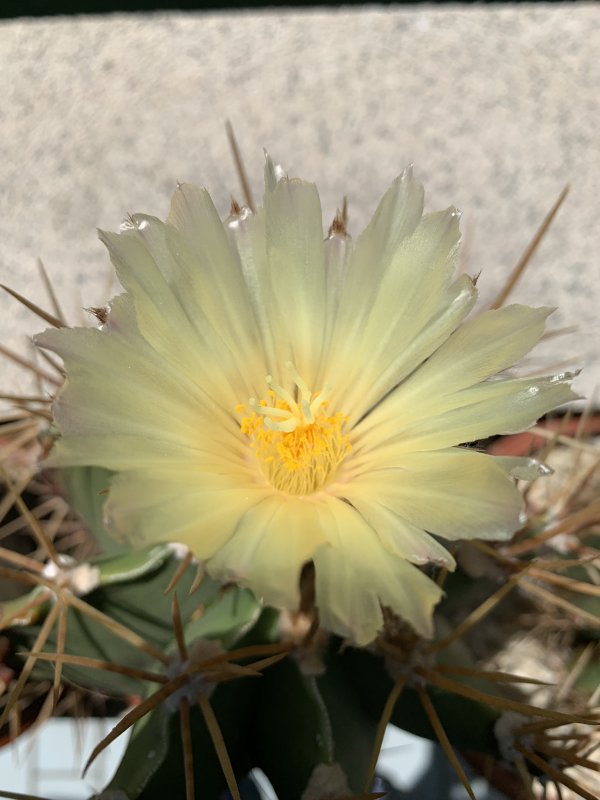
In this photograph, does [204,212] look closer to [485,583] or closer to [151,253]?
[151,253]

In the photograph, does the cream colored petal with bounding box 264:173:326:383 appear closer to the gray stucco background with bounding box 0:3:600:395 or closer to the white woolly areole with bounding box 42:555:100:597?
the white woolly areole with bounding box 42:555:100:597

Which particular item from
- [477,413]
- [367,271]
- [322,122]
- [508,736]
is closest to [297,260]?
[367,271]

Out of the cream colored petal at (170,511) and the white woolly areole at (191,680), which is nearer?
the cream colored petal at (170,511)

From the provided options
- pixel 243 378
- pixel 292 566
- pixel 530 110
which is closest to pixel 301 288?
pixel 243 378

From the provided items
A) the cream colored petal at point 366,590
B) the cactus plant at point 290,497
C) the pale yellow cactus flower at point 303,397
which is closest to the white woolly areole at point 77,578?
the cactus plant at point 290,497

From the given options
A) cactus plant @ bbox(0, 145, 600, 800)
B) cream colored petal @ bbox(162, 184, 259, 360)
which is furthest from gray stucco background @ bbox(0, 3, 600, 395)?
cream colored petal @ bbox(162, 184, 259, 360)

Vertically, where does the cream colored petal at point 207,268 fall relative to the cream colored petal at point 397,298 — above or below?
above

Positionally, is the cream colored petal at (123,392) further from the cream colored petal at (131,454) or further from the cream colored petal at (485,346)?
the cream colored petal at (485,346)
